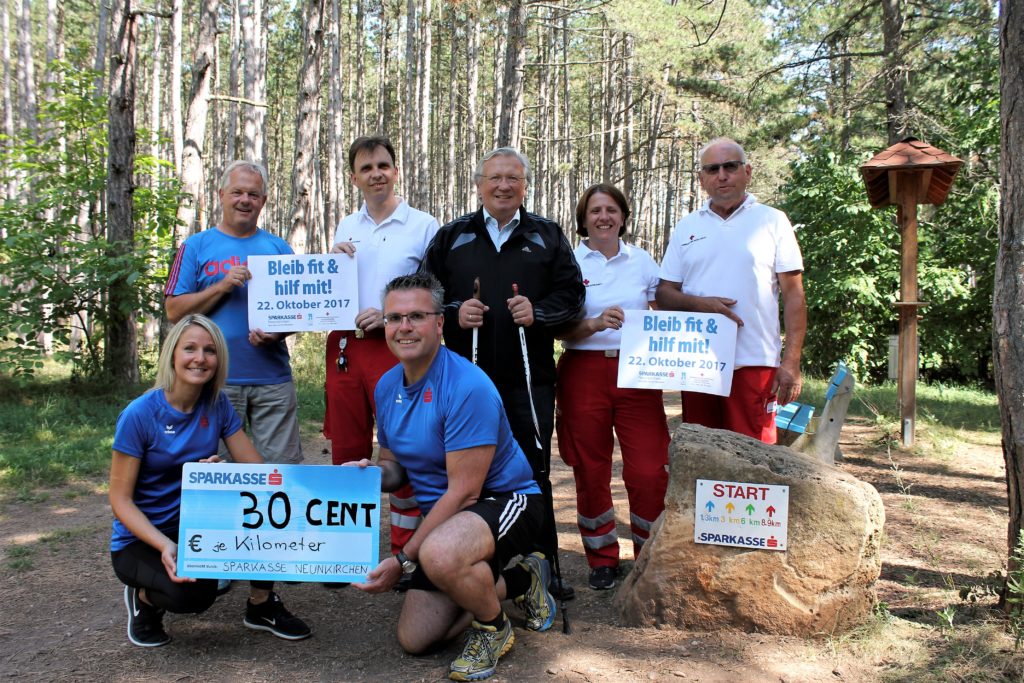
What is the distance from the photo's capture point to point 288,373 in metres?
4.42

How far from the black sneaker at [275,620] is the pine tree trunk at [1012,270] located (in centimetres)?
332

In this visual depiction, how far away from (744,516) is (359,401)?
213cm

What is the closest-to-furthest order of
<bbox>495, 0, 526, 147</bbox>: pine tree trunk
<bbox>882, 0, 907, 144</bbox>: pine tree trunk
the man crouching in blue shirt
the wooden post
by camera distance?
the man crouching in blue shirt, the wooden post, <bbox>882, 0, 907, 144</bbox>: pine tree trunk, <bbox>495, 0, 526, 147</bbox>: pine tree trunk

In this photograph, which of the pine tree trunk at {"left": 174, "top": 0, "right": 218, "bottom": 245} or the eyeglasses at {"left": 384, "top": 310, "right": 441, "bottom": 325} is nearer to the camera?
the eyeglasses at {"left": 384, "top": 310, "right": 441, "bottom": 325}

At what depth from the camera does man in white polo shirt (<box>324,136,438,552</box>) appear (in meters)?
4.30

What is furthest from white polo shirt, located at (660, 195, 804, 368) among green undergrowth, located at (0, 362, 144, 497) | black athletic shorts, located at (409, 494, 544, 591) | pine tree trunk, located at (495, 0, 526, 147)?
pine tree trunk, located at (495, 0, 526, 147)

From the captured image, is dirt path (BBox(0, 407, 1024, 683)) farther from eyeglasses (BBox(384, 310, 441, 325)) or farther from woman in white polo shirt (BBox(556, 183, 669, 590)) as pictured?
eyeglasses (BBox(384, 310, 441, 325))

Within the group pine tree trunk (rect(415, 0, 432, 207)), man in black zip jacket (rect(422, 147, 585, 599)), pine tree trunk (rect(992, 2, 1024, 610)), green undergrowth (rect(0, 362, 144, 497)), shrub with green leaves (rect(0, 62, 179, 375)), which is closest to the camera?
pine tree trunk (rect(992, 2, 1024, 610))

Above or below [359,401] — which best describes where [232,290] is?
above

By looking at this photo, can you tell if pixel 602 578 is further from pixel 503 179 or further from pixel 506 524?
pixel 503 179

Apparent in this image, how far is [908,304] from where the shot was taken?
8062 mm

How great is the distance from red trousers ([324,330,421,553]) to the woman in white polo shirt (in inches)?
38.7

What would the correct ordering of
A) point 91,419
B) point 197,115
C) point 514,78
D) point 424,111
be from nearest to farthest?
point 91,419
point 197,115
point 514,78
point 424,111

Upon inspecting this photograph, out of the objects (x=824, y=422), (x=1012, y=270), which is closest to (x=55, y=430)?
(x=824, y=422)
